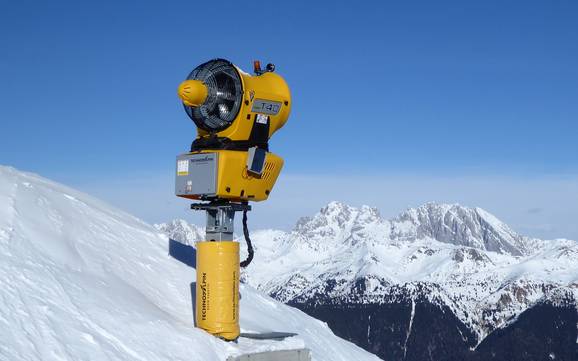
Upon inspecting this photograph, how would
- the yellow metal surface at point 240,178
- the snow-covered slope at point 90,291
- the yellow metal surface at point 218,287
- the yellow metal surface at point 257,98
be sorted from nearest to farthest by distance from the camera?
the snow-covered slope at point 90,291 → the yellow metal surface at point 240,178 → the yellow metal surface at point 218,287 → the yellow metal surface at point 257,98

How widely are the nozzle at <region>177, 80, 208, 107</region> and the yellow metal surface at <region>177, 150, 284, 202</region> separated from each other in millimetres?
978

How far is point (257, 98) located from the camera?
44.0 feet

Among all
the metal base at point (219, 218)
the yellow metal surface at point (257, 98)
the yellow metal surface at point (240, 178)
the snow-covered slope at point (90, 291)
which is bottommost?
the snow-covered slope at point (90, 291)

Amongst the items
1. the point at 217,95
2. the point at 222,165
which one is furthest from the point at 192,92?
the point at 222,165

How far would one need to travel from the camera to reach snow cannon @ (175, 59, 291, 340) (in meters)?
13.0

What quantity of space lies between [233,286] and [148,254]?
3.83 meters

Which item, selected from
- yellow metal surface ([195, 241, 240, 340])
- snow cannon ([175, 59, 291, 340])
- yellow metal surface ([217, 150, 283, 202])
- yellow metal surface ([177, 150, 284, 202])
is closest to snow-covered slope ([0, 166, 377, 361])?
yellow metal surface ([195, 241, 240, 340])

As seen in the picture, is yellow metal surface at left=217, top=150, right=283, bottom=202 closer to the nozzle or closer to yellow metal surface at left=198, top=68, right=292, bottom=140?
yellow metal surface at left=198, top=68, right=292, bottom=140

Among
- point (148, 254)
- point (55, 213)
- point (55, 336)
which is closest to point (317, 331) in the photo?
point (148, 254)

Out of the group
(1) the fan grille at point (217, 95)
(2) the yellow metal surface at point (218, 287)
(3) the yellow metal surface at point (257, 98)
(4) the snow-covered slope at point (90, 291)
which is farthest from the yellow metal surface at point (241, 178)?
(4) the snow-covered slope at point (90, 291)

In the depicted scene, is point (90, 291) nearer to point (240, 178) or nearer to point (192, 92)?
point (240, 178)

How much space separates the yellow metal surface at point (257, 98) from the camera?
43.4 feet

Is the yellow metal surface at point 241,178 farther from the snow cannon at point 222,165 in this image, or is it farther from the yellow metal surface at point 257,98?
the yellow metal surface at point 257,98

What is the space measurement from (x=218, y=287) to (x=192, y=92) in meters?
3.66
